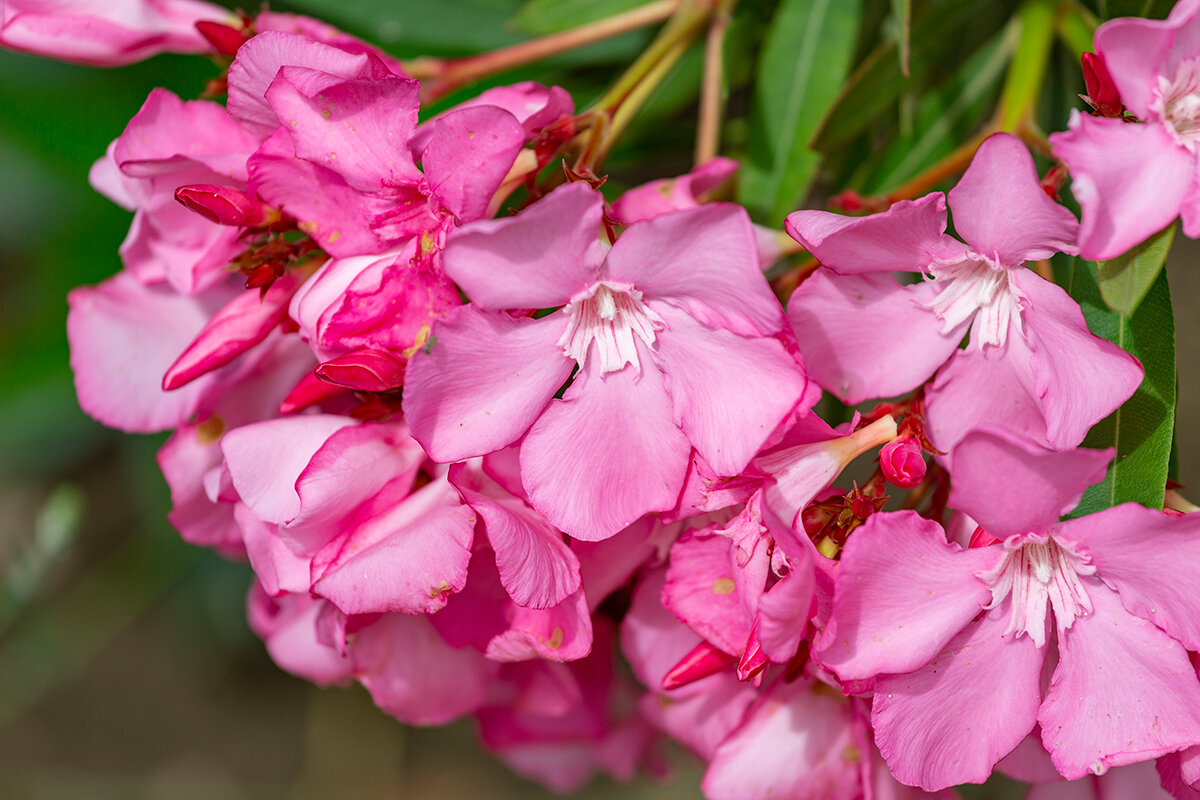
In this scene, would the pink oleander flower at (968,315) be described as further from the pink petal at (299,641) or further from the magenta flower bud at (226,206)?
the pink petal at (299,641)

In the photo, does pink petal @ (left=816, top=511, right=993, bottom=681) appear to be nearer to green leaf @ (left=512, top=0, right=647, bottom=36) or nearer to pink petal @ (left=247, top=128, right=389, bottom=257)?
pink petal @ (left=247, top=128, right=389, bottom=257)

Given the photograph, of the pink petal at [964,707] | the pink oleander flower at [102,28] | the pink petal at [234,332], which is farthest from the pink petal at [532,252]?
the pink oleander flower at [102,28]

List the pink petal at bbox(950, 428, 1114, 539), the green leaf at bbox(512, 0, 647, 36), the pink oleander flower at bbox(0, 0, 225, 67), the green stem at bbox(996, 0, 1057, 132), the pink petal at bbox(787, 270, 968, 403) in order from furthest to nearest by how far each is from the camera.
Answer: the green leaf at bbox(512, 0, 647, 36) → the green stem at bbox(996, 0, 1057, 132) → the pink oleander flower at bbox(0, 0, 225, 67) → the pink petal at bbox(787, 270, 968, 403) → the pink petal at bbox(950, 428, 1114, 539)

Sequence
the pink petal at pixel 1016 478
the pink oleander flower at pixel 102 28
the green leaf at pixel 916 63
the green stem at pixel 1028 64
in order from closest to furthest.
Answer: the pink petal at pixel 1016 478 < the pink oleander flower at pixel 102 28 < the green stem at pixel 1028 64 < the green leaf at pixel 916 63

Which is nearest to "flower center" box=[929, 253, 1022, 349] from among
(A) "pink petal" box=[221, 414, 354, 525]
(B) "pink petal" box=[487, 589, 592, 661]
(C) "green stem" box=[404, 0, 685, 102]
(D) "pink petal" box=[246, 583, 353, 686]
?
(B) "pink petal" box=[487, 589, 592, 661]

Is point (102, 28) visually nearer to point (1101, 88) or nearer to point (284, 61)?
point (284, 61)

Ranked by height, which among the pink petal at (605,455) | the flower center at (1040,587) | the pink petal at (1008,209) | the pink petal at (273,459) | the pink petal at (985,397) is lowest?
the flower center at (1040,587)
